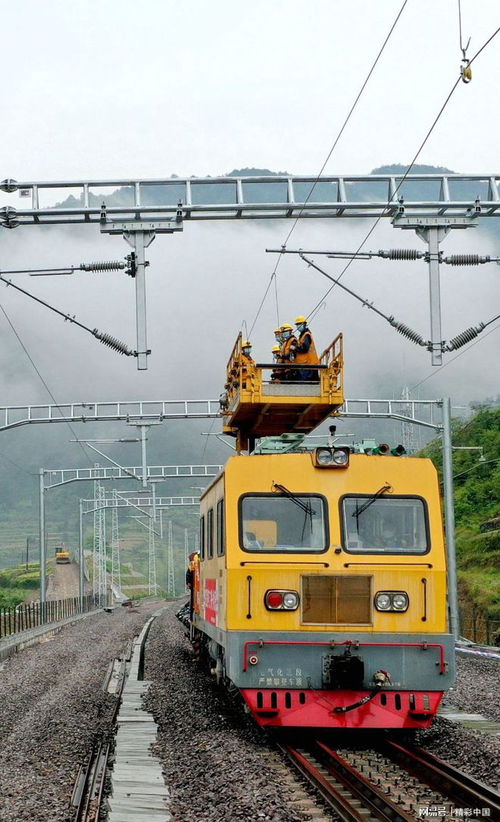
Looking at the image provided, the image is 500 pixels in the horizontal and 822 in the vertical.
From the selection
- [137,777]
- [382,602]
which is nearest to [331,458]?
[382,602]

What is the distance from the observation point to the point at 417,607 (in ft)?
39.1

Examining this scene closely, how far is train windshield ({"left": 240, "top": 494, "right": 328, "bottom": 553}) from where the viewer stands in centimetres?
1214

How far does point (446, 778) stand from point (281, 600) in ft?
10.5

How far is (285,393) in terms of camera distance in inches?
587

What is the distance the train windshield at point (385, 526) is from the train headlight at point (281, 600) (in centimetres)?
84

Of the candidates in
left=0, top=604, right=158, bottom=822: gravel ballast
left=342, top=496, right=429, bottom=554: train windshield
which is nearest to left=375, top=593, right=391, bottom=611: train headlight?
left=342, top=496, right=429, bottom=554: train windshield

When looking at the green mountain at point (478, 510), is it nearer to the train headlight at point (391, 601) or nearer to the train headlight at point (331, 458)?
the train headlight at point (331, 458)

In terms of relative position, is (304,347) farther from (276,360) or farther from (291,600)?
(291,600)

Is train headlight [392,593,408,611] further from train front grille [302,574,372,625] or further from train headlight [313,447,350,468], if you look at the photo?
train headlight [313,447,350,468]

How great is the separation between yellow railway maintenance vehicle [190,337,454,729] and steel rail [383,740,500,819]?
77 cm

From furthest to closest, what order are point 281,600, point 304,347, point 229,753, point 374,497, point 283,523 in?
point 304,347
point 374,497
point 283,523
point 281,600
point 229,753

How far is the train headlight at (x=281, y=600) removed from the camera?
→ 1184cm

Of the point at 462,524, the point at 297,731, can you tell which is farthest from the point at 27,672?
the point at 462,524

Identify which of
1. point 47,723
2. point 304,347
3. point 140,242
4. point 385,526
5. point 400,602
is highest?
point 140,242
